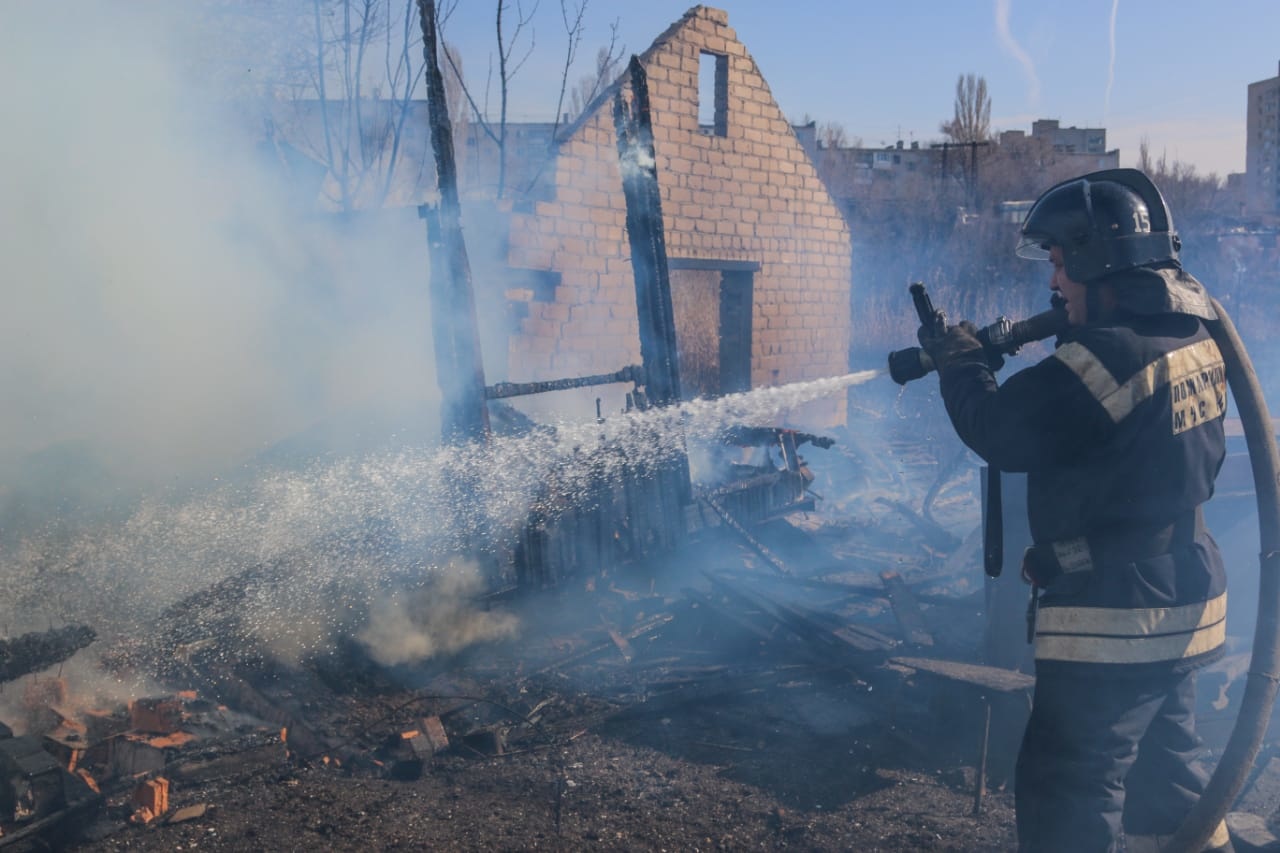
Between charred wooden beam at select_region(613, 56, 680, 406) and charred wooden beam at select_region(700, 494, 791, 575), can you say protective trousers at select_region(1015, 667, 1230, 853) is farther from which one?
charred wooden beam at select_region(613, 56, 680, 406)

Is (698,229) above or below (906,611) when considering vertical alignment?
above

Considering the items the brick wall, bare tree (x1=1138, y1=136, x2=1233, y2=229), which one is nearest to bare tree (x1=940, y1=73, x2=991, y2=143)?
bare tree (x1=1138, y1=136, x2=1233, y2=229)

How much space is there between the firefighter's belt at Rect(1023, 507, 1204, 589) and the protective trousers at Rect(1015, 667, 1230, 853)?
0.33 metres

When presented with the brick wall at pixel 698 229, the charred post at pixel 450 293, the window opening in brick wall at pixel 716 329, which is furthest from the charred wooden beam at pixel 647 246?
the window opening in brick wall at pixel 716 329

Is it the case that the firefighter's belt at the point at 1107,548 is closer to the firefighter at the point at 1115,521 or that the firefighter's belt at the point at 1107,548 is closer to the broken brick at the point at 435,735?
the firefighter at the point at 1115,521

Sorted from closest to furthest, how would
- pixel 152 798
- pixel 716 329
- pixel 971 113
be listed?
pixel 152 798 → pixel 716 329 → pixel 971 113

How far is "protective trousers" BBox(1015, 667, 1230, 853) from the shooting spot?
2.55 metres

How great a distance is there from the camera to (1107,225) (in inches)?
109

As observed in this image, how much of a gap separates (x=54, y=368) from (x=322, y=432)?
242cm

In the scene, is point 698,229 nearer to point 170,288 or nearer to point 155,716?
point 170,288

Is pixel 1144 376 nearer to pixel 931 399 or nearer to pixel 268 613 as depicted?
pixel 268 613

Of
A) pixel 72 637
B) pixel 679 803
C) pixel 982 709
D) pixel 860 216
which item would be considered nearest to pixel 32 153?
pixel 72 637

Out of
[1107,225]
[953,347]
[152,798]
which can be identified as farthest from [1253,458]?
[152,798]

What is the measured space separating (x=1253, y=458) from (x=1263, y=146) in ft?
201
